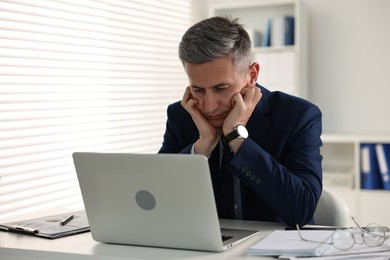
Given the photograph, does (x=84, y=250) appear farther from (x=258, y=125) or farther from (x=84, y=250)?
(x=258, y=125)

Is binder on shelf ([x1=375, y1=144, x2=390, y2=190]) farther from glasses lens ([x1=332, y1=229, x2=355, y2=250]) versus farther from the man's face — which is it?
glasses lens ([x1=332, y1=229, x2=355, y2=250])

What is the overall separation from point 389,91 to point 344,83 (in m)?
0.34

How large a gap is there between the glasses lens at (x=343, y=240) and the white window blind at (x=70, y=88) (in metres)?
2.27

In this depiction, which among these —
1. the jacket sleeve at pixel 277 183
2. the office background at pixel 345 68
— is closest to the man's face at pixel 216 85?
the jacket sleeve at pixel 277 183

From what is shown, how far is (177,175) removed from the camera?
1.60 meters

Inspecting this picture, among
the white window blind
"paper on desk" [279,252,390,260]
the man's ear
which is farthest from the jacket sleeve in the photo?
the white window blind

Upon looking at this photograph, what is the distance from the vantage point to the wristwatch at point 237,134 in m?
2.08

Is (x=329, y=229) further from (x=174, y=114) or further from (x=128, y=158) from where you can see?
(x=174, y=114)

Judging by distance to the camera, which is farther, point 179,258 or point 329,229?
point 329,229

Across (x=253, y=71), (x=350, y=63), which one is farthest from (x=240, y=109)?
(x=350, y=63)

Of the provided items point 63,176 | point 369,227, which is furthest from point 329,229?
point 63,176

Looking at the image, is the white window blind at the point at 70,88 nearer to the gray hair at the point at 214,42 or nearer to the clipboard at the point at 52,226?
the clipboard at the point at 52,226

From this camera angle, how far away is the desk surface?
64.3 inches

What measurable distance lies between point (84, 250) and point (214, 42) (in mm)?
797
